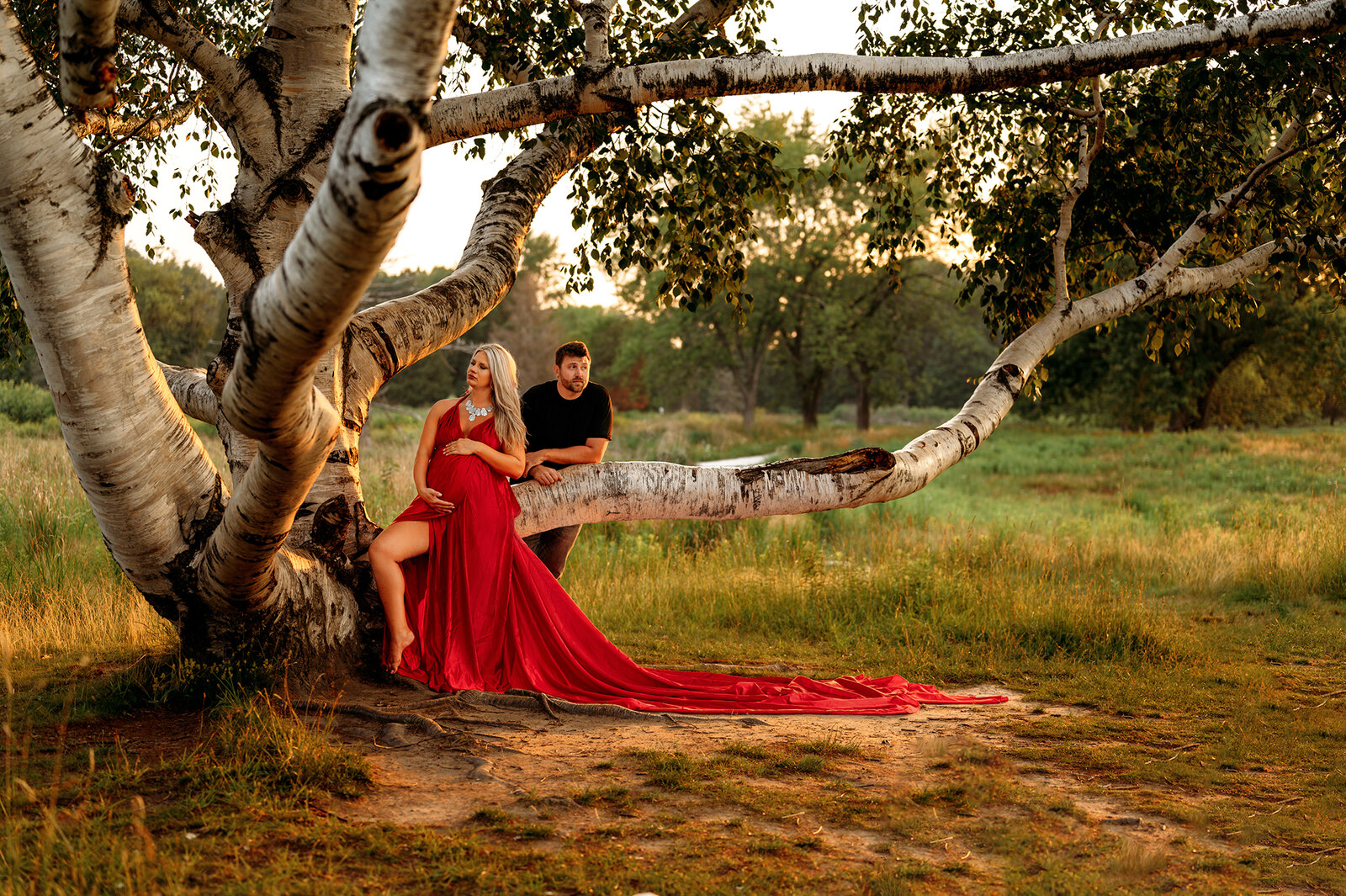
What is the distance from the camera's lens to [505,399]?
219 inches

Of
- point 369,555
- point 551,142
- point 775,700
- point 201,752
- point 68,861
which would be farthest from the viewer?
point 551,142

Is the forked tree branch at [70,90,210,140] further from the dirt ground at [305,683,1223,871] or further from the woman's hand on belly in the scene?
the dirt ground at [305,683,1223,871]

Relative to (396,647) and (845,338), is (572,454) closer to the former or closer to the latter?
(396,647)

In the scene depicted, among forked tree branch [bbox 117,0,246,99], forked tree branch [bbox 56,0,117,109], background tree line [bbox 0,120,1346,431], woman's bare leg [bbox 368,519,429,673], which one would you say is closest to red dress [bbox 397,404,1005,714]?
woman's bare leg [bbox 368,519,429,673]

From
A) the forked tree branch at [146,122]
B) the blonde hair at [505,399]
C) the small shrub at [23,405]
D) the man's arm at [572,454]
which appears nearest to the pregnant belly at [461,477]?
A: the blonde hair at [505,399]

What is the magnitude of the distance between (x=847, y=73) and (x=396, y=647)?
3868mm

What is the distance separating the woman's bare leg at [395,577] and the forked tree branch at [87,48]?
2465mm

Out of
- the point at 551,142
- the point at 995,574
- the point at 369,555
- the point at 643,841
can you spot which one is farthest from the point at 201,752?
the point at 995,574

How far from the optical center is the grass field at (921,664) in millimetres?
3281

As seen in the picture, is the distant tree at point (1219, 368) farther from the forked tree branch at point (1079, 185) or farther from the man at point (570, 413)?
the man at point (570, 413)

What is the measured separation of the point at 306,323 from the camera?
2760mm

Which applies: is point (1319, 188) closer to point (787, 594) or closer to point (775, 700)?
point (787, 594)

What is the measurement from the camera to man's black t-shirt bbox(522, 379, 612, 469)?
627 centimetres

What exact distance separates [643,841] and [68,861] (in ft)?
6.09
